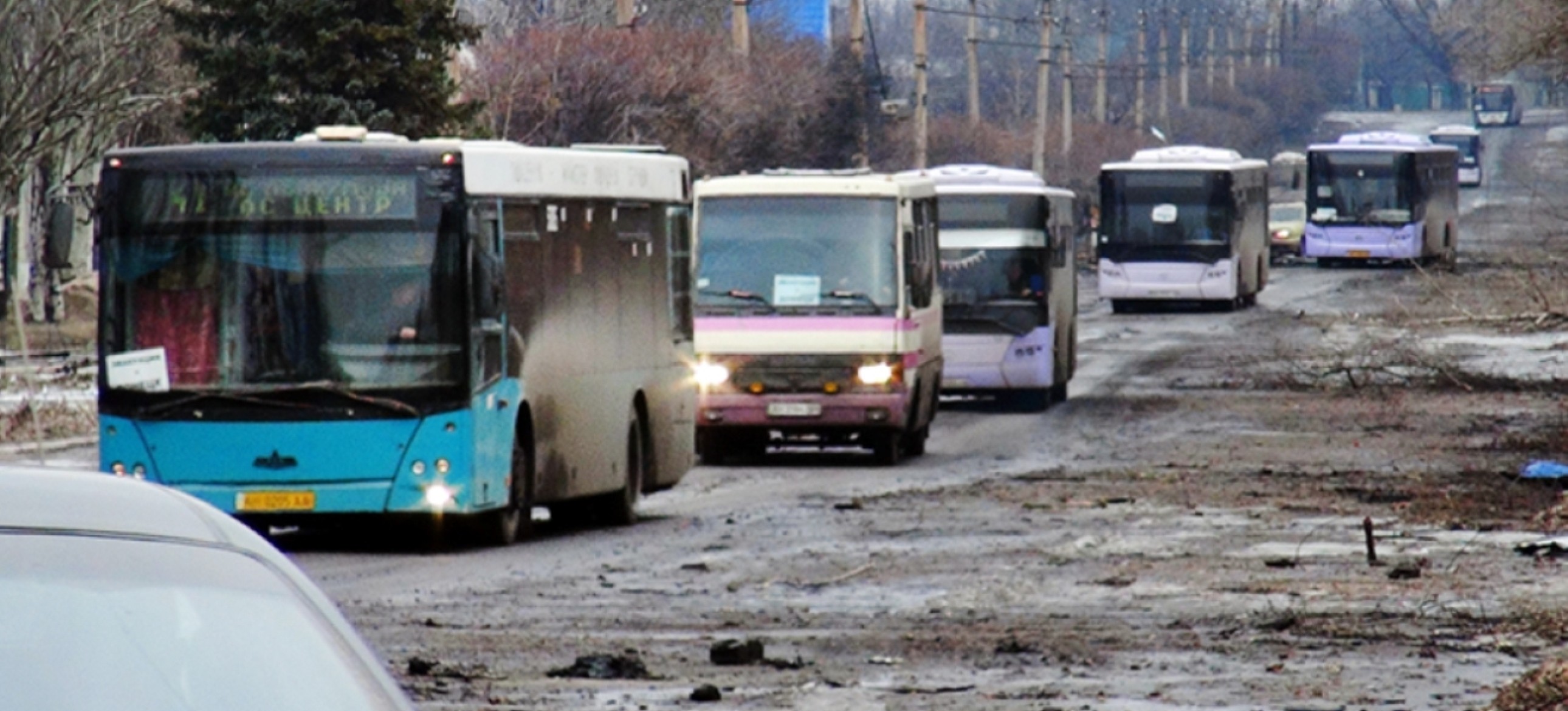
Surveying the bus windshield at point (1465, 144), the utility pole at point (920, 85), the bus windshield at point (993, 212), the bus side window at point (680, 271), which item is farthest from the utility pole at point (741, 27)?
the bus windshield at point (1465, 144)

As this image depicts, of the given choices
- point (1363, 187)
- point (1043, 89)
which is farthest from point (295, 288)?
point (1043, 89)

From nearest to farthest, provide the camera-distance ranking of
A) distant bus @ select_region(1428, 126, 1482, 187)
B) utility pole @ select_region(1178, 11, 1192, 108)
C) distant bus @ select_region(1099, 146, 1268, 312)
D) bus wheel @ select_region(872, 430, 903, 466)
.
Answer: bus wheel @ select_region(872, 430, 903, 466) < distant bus @ select_region(1099, 146, 1268, 312) < distant bus @ select_region(1428, 126, 1482, 187) < utility pole @ select_region(1178, 11, 1192, 108)

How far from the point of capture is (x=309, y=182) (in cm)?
1719

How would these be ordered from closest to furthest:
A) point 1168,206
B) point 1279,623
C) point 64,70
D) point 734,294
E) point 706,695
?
point 706,695, point 1279,623, point 734,294, point 64,70, point 1168,206

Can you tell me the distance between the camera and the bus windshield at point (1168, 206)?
54719 mm

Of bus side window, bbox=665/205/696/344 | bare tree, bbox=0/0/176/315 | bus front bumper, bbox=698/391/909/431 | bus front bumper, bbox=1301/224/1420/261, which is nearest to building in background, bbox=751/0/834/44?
bus front bumper, bbox=1301/224/1420/261

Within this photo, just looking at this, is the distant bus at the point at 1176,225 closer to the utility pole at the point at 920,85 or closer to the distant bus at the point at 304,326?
the utility pole at the point at 920,85

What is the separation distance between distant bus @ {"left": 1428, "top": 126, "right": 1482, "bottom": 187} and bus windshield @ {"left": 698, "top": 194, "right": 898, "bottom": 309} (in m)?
87.0

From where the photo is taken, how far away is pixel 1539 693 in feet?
32.4

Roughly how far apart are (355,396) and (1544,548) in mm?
6821

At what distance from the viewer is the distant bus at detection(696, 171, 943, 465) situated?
25469mm

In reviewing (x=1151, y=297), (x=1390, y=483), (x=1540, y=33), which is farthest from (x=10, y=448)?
(x=1151, y=297)

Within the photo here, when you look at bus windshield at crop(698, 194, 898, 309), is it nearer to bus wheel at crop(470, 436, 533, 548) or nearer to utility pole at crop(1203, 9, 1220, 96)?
bus wheel at crop(470, 436, 533, 548)

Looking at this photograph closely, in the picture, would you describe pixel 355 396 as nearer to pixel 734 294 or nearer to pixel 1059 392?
pixel 734 294
